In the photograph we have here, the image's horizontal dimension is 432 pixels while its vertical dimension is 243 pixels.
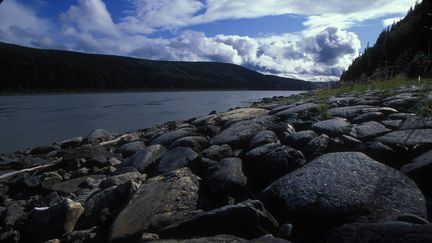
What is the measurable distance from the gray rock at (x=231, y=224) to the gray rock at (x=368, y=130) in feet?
6.11

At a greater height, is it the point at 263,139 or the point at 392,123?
the point at 392,123

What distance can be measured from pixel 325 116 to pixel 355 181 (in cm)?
268

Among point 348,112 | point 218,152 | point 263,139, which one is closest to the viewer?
point 263,139

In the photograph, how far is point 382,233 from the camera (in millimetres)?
2621

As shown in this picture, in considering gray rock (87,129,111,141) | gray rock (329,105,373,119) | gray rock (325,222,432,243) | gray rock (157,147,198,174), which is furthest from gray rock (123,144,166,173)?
gray rock (87,129,111,141)

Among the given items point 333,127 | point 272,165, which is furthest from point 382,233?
point 333,127

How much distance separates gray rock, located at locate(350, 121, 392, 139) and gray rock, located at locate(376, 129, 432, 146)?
0.19 meters

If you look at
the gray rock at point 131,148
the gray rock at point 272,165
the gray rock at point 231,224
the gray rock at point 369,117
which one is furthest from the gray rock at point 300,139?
the gray rock at point 131,148

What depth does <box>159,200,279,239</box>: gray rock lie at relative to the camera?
10.7ft

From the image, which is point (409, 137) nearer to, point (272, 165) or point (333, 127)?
point (333, 127)

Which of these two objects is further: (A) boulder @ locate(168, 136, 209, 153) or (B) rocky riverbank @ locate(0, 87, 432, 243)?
(A) boulder @ locate(168, 136, 209, 153)

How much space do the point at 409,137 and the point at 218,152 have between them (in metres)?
2.33

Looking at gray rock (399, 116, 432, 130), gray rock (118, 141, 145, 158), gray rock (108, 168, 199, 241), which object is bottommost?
gray rock (118, 141, 145, 158)

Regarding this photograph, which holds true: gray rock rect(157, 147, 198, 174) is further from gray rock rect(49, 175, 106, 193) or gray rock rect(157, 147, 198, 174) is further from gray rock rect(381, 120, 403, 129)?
gray rock rect(381, 120, 403, 129)
